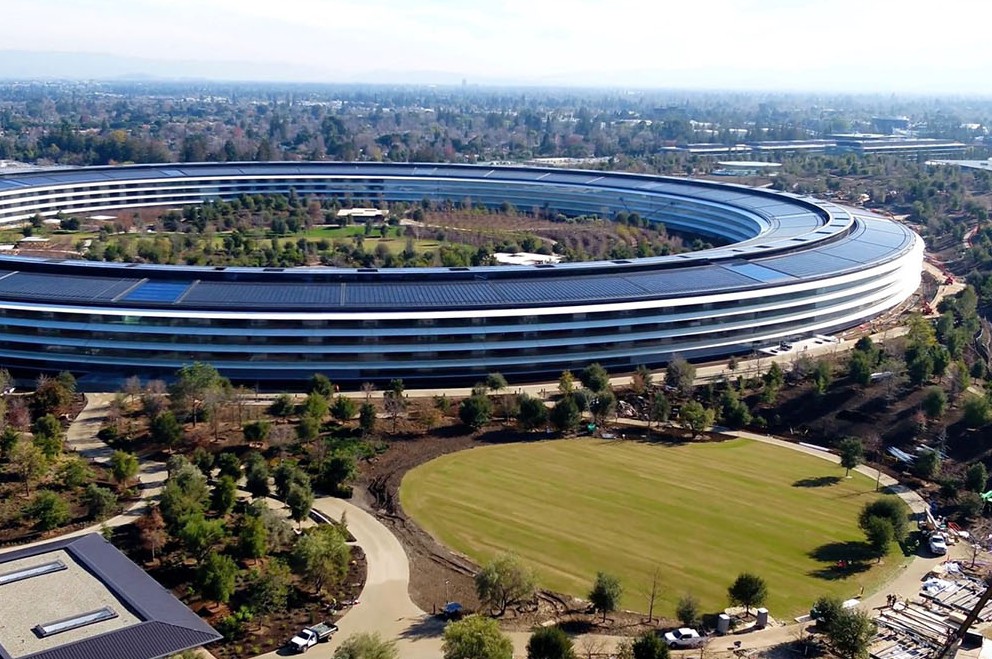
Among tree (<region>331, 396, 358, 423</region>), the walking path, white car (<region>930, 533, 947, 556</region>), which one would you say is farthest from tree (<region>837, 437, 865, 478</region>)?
tree (<region>331, 396, 358, 423</region>)

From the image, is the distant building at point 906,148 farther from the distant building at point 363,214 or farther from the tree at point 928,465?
the tree at point 928,465

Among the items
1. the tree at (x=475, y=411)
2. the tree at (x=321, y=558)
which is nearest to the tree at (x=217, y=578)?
the tree at (x=321, y=558)

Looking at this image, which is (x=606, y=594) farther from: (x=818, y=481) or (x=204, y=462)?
(x=204, y=462)

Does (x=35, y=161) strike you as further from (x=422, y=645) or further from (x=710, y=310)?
(x=422, y=645)

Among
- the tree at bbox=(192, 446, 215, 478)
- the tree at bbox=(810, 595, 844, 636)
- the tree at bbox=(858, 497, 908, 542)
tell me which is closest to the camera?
the tree at bbox=(810, 595, 844, 636)

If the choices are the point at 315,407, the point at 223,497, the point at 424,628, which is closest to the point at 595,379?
the point at 315,407

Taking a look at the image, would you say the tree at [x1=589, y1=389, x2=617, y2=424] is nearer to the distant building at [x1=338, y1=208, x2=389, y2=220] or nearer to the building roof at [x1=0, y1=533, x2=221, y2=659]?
the building roof at [x1=0, y1=533, x2=221, y2=659]
